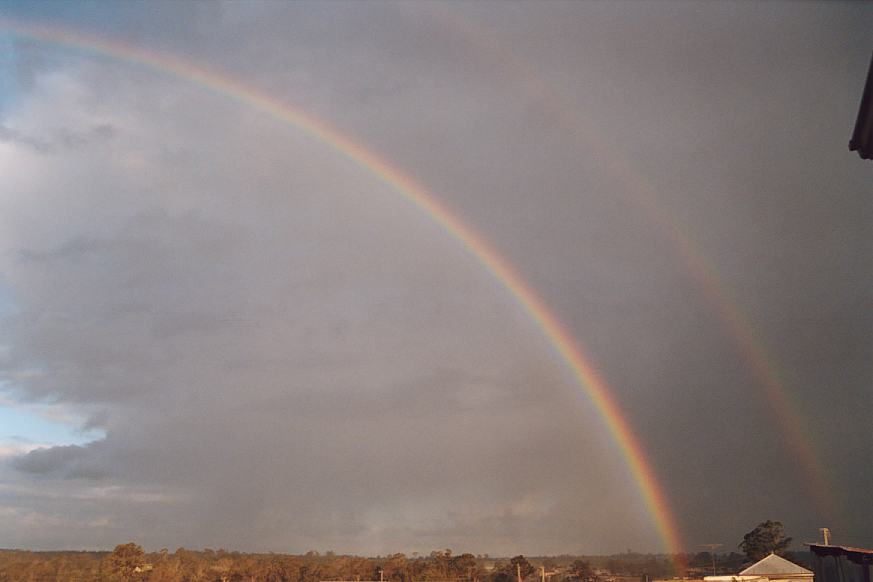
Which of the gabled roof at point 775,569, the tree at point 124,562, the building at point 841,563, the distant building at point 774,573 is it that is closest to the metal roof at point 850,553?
the building at point 841,563

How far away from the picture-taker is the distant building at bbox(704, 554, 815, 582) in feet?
163

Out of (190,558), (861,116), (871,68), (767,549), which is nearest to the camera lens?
(871,68)

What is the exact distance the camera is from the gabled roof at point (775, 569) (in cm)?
5081

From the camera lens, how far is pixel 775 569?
168ft

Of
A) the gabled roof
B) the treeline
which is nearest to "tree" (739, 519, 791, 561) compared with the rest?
the treeline

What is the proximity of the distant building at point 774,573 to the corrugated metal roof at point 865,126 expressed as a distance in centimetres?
4548

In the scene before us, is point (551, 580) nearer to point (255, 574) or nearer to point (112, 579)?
point (255, 574)

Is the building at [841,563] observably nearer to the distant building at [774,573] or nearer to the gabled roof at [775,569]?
the distant building at [774,573]

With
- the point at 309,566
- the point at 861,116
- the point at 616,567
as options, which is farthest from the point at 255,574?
the point at 861,116

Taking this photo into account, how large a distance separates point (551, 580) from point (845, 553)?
82.1 meters

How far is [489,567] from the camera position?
4360 inches

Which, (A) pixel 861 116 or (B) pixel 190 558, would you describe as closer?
(A) pixel 861 116

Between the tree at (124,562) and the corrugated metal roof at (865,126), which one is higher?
the corrugated metal roof at (865,126)

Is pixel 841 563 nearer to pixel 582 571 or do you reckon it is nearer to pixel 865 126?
pixel 865 126
